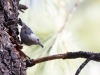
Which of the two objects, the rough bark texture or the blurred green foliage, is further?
the blurred green foliage

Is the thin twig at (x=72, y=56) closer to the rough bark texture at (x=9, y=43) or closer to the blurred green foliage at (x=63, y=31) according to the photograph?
the rough bark texture at (x=9, y=43)

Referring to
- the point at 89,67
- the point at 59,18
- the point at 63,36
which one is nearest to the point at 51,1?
the point at 59,18

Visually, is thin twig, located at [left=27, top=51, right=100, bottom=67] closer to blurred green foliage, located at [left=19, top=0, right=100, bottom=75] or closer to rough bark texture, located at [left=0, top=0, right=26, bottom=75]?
rough bark texture, located at [left=0, top=0, right=26, bottom=75]

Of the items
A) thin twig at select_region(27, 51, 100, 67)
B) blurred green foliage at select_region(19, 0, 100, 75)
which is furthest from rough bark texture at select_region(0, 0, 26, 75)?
blurred green foliage at select_region(19, 0, 100, 75)

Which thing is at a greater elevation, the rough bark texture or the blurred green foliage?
the rough bark texture

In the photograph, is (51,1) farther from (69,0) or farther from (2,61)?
(2,61)
